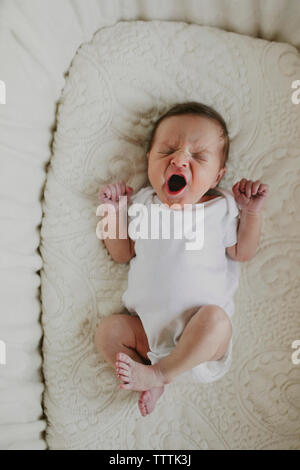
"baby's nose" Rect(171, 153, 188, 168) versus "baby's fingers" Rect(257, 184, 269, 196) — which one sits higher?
"baby's nose" Rect(171, 153, 188, 168)

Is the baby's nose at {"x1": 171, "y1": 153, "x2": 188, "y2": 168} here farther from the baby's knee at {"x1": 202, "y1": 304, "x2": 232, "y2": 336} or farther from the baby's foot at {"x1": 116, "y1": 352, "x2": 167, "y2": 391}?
the baby's foot at {"x1": 116, "y1": 352, "x2": 167, "y2": 391}

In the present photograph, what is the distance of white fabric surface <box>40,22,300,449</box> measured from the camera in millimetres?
1094

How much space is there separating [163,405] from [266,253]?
1.56 feet

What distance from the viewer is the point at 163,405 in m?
1.11

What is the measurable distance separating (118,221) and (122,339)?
11.7 inches

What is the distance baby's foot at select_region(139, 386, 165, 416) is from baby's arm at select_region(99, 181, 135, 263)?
336 millimetres

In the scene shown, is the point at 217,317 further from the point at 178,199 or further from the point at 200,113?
the point at 200,113

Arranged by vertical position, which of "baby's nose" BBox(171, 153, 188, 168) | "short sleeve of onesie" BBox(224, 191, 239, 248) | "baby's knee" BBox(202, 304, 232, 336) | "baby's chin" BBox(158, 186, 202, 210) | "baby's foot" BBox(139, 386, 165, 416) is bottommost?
"baby's foot" BBox(139, 386, 165, 416)

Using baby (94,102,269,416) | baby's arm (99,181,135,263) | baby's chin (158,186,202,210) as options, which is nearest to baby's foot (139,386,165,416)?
baby (94,102,269,416)

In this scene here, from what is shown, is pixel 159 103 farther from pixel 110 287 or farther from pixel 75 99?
pixel 110 287

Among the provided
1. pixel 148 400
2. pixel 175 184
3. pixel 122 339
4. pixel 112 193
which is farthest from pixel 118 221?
pixel 148 400

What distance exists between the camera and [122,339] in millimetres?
1066

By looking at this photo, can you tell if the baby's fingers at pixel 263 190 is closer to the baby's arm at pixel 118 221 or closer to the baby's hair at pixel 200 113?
the baby's hair at pixel 200 113

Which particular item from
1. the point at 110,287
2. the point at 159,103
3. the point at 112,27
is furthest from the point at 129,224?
the point at 112,27
